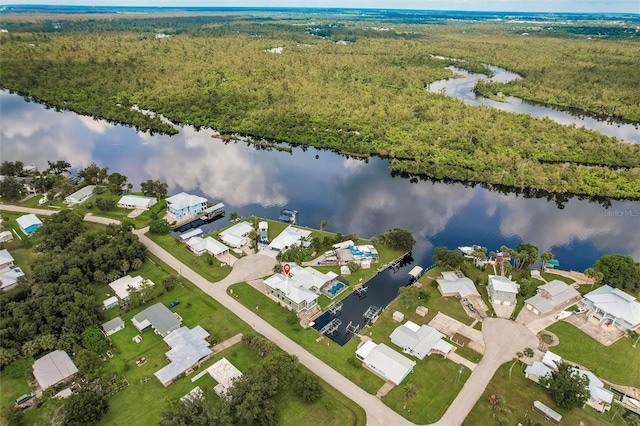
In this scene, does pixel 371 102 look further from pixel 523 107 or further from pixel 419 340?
pixel 419 340

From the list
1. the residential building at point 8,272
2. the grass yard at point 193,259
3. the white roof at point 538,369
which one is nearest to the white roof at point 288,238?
the grass yard at point 193,259

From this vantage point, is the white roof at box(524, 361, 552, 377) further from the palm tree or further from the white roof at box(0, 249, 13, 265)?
the white roof at box(0, 249, 13, 265)

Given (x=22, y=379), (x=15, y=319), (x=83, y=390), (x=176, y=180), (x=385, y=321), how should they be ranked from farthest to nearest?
(x=176, y=180), (x=385, y=321), (x=15, y=319), (x=22, y=379), (x=83, y=390)

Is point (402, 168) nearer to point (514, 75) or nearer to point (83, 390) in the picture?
point (83, 390)

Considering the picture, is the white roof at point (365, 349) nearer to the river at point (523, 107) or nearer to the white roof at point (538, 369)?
the white roof at point (538, 369)

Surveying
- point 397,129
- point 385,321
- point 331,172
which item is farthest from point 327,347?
point 397,129

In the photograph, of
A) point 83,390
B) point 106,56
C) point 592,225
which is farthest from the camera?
point 106,56
